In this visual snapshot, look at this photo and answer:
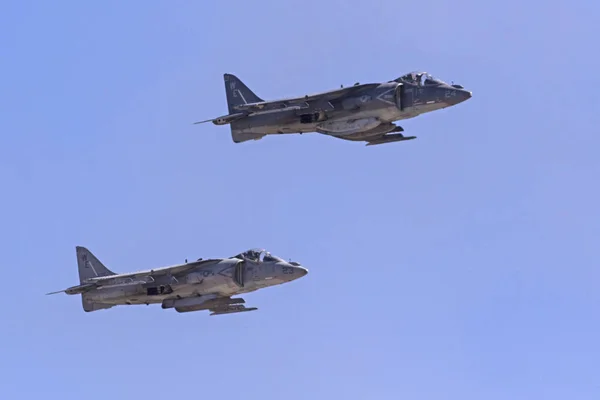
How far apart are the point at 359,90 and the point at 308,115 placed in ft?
12.2

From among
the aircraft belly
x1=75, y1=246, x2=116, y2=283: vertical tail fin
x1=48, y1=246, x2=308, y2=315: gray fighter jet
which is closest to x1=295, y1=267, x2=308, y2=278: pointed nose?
x1=48, y1=246, x2=308, y2=315: gray fighter jet

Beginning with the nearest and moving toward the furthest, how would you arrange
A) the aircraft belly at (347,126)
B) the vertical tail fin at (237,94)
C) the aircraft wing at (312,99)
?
the aircraft belly at (347,126), the aircraft wing at (312,99), the vertical tail fin at (237,94)

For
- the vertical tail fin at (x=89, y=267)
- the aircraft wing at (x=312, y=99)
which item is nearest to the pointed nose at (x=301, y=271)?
the aircraft wing at (x=312, y=99)

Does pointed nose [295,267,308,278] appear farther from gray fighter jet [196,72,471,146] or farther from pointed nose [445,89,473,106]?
pointed nose [445,89,473,106]

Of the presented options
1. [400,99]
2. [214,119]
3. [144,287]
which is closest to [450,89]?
[400,99]

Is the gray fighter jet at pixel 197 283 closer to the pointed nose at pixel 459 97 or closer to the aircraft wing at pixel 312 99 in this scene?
the aircraft wing at pixel 312 99

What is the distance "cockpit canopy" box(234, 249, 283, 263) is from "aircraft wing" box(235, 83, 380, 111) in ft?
32.9

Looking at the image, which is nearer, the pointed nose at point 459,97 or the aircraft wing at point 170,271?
the pointed nose at point 459,97

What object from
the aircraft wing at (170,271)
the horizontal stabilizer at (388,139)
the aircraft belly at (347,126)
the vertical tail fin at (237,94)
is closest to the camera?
the aircraft wing at (170,271)

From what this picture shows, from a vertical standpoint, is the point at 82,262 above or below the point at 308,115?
below

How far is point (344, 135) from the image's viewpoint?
100000 millimetres

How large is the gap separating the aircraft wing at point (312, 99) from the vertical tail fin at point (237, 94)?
2.86 metres

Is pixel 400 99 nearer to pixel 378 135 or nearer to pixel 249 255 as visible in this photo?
pixel 378 135

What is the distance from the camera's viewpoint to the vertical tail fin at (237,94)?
346ft
